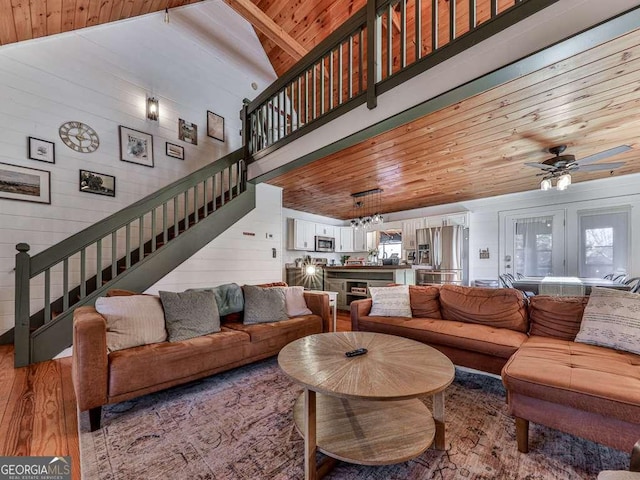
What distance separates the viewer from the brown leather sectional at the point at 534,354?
1.43 m

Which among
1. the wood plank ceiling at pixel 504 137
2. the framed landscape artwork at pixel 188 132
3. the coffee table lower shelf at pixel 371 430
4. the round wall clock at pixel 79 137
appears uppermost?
the framed landscape artwork at pixel 188 132

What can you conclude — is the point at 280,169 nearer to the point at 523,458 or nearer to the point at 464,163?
the point at 464,163

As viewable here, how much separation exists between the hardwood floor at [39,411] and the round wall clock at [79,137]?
2.68m

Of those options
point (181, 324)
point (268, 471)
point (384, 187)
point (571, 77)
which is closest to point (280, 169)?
point (384, 187)

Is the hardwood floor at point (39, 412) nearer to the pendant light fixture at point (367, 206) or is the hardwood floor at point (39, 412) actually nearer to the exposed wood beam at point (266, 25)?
the pendant light fixture at point (367, 206)

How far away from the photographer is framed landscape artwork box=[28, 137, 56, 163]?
3379 millimetres

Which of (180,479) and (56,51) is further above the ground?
(56,51)

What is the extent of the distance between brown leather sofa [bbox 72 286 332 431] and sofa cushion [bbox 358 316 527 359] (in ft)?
3.59

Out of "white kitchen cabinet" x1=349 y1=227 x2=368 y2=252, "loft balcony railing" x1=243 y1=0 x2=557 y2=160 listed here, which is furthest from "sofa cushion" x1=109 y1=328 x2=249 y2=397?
"white kitchen cabinet" x1=349 y1=227 x2=368 y2=252

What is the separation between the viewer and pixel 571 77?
1.97m

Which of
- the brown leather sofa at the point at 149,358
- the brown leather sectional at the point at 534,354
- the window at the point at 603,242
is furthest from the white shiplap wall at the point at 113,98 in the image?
the window at the point at 603,242

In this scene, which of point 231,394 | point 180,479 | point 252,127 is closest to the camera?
point 180,479

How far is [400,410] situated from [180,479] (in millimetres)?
1290

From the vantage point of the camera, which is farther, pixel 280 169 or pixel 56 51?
pixel 280 169
